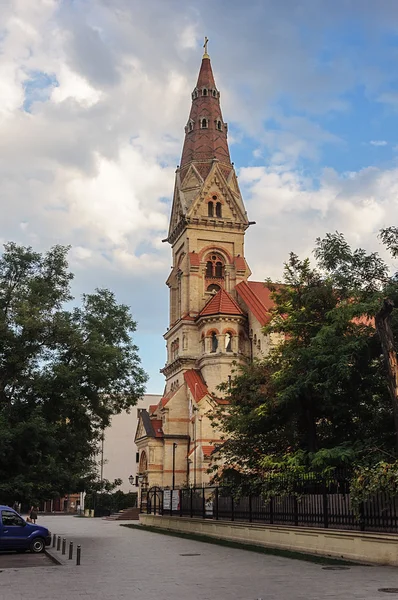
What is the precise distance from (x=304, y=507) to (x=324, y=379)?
17.2 ft

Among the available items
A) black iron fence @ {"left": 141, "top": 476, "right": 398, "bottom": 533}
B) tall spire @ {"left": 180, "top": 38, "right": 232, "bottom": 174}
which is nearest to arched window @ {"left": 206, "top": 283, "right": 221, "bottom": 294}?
tall spire @ {"left": 180, "top": 38, "right": 232, "bottom": 174}

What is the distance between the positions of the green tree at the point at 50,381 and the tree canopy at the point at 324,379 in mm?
5914

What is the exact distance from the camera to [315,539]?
690 inches

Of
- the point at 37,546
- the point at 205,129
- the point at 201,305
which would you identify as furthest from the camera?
the point at 205,129

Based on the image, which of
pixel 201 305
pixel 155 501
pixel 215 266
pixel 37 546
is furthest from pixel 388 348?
pixel 215 266

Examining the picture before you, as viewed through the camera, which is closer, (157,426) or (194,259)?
(157,426)

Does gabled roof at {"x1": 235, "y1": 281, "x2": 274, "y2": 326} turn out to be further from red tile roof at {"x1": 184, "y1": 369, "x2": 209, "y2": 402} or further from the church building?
red tile roof at {"x1": 184, "y1": 369, "x2": 209, "y2": 402}

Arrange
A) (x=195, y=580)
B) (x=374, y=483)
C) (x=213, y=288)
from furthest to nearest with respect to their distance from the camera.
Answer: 1. (x=213, y=288)
2. (x=374, y=483)
3. (x=195, y=580)

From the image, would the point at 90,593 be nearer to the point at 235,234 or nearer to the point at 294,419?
the point at 294,419

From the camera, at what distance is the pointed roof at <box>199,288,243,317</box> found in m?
52.4

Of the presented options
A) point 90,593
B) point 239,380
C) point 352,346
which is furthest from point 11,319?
point 90,593

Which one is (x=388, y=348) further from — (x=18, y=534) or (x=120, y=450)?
(x=120, y=450)

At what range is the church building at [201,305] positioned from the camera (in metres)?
50.3

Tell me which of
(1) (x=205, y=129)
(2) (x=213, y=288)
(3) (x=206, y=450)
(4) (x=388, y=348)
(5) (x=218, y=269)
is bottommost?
(3) (x=206, y=450)
